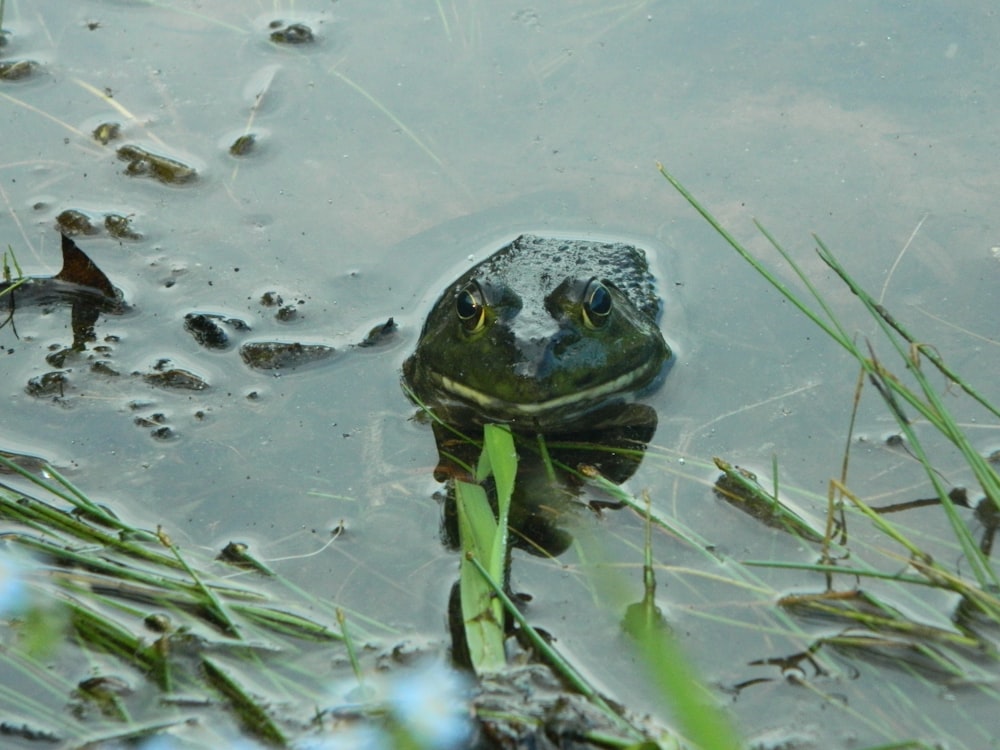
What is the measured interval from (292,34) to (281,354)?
202 cm

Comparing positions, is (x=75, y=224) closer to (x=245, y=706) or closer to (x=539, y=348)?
(x=539, y=348)

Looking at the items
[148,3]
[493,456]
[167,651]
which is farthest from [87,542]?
[148,3]

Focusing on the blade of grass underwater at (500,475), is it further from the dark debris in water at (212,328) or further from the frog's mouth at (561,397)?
the dark debris in water at (212,328)

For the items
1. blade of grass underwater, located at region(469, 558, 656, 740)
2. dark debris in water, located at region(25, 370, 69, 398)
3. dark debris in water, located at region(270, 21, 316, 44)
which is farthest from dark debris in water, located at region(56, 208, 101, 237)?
blade of grass underwater, located at region(469, 558, 656, 740)

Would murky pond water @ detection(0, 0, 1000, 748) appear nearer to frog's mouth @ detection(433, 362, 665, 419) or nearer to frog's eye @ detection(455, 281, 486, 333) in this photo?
frog's mouth @ detection(433, 362, 665, 419)

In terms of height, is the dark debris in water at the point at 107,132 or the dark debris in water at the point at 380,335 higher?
the dark debris in water at the point at 107,132

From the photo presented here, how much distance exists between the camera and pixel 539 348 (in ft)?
11.5

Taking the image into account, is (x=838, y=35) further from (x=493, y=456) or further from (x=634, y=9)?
(x=493, y=456)

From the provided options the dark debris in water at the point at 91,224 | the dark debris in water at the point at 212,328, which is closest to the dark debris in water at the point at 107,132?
the dark debris in water at the point at 91,224

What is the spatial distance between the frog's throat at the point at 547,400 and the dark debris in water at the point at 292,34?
2.24 meters

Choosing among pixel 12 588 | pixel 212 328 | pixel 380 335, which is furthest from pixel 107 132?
pixel 12 588

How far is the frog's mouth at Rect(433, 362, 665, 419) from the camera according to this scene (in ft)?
11.6

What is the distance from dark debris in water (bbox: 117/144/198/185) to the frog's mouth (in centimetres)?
162

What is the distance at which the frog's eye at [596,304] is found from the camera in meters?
3.64
